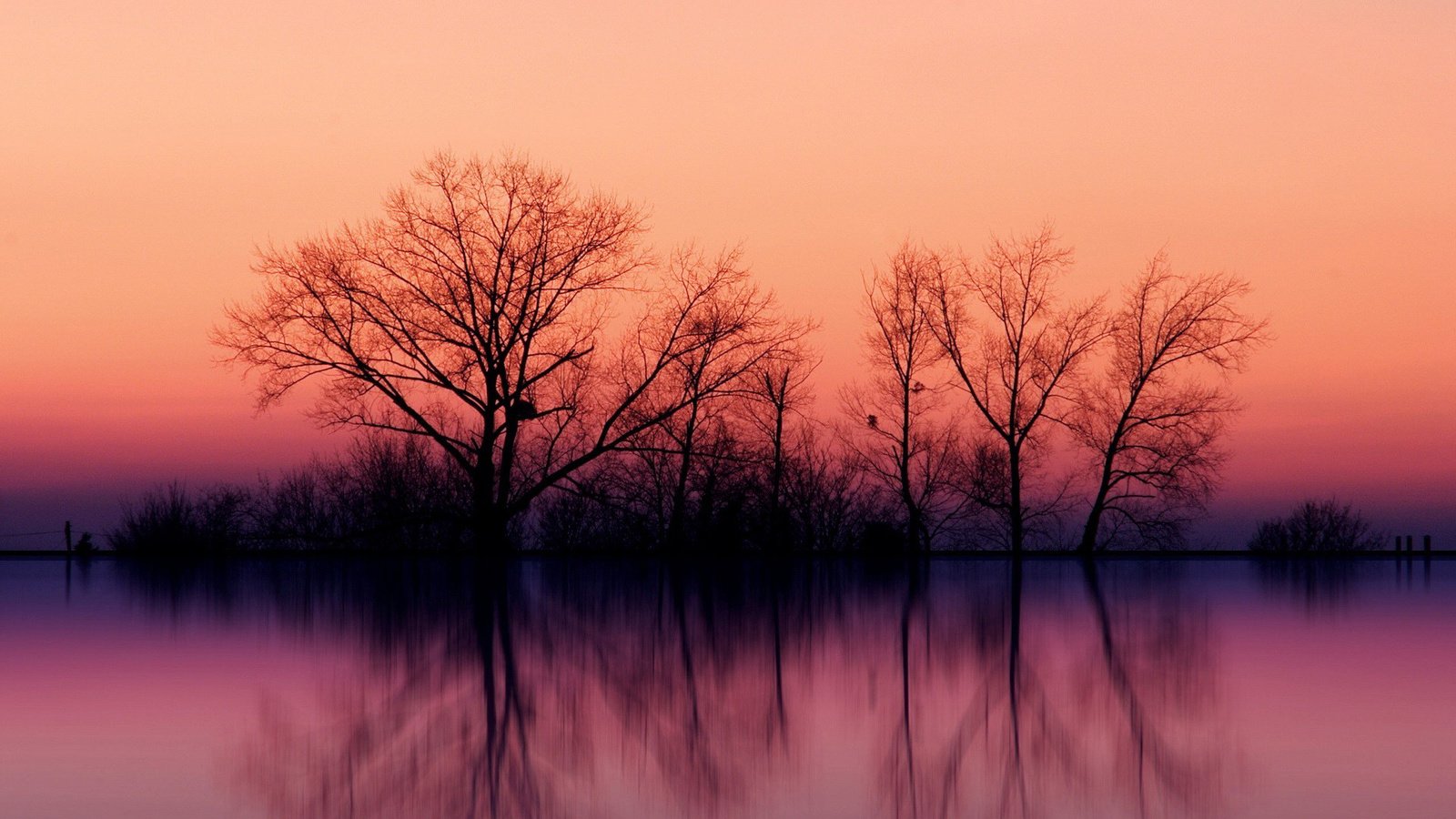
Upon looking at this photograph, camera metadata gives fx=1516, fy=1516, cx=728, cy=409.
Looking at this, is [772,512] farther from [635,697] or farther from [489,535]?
[635,697]

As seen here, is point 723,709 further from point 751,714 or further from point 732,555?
point 732,555

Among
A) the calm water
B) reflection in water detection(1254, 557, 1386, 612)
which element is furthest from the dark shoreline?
the calm water

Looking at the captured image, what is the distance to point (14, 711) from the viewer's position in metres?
7.75

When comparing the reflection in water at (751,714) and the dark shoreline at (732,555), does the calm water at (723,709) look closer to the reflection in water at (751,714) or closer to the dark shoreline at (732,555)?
the reflection in water at (751,714)

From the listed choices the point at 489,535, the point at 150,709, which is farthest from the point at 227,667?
the point at 489,535

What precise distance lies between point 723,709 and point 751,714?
0.84 feet

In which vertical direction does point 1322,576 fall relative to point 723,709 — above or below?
below

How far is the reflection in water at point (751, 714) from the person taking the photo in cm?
571

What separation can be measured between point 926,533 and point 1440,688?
20.9 metres

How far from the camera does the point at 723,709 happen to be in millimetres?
7824

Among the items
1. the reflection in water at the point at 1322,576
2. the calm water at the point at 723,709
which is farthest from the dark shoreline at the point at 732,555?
the calm water at the point at 723,709

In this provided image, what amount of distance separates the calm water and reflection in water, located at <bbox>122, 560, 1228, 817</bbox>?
0.03 m

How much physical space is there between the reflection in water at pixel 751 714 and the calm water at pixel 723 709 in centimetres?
3

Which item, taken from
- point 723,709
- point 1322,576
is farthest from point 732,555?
point 723,709
